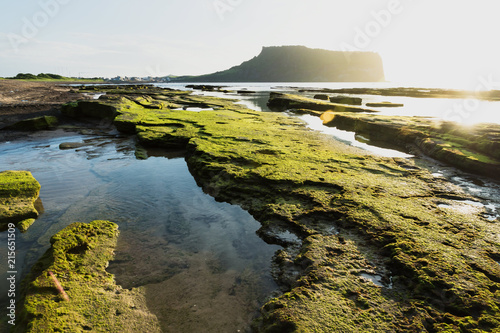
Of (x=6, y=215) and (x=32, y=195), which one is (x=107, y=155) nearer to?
(x=32, y=195)

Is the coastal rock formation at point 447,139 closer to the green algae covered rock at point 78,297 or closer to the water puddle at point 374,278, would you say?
the water puddle at point 374,278

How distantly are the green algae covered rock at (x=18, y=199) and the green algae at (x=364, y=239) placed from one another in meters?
4.28

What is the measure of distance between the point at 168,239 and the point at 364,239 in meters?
3.86

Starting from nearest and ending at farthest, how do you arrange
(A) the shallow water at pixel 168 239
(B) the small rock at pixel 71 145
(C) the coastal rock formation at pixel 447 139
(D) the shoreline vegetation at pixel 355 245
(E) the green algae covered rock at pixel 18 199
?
(D) the shoreline vegetation at pixel 355 245 < (A) the shallow water at pixel 168 239 < (E) the green algae covered rock at pixel 18 199 < (C) the coastal rock formation at pixel 447 139 < (B) the small rock at pixel 71 145

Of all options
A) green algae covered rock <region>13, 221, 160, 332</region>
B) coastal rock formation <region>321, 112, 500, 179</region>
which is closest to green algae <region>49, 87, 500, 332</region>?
green algae covered rock <region>13, 221, 160, 332</region>

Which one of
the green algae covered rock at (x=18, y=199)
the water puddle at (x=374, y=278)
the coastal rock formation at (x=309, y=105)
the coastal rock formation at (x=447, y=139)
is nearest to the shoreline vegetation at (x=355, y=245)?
the water puddle at (x=374, y=278)

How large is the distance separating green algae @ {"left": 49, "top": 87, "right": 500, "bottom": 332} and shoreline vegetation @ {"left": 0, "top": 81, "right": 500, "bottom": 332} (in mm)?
16

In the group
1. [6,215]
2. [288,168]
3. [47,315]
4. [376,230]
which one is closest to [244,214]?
[288,168]

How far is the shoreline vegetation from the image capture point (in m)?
3.00

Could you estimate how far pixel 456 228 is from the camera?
4.71m

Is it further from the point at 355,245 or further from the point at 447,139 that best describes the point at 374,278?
the point at 447,139

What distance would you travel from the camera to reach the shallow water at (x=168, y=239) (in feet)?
11.6

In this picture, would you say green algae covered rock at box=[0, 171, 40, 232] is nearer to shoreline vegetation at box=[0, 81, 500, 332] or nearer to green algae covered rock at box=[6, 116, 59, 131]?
shoreline vegetation at box=[0, 81, 500, 332]

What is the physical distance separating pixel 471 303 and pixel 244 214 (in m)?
4.25
